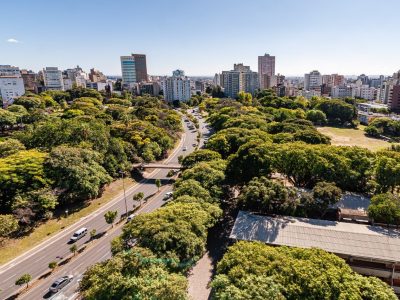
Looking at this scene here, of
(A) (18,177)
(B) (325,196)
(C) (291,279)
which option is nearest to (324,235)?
(B) (325,196)

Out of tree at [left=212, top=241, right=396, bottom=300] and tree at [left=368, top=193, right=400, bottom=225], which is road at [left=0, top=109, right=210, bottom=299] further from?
tree at [left=368, top=193, right=400, bottom=225]

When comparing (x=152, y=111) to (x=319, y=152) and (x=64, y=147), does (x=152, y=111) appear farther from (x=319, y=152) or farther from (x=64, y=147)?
(x=319, y=152)

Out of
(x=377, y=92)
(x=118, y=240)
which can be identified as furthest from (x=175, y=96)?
(x=118, y=240)

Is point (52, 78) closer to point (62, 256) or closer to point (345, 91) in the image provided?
point (62, 256)

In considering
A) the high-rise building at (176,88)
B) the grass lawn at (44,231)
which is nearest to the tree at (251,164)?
the grass lawn at (44,231)

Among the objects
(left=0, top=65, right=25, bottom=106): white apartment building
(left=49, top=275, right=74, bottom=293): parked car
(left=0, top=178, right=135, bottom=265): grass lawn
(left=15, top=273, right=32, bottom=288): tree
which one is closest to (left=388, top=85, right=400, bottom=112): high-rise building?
(left=0, top=178, right=135, bottom=265): grass lawn
